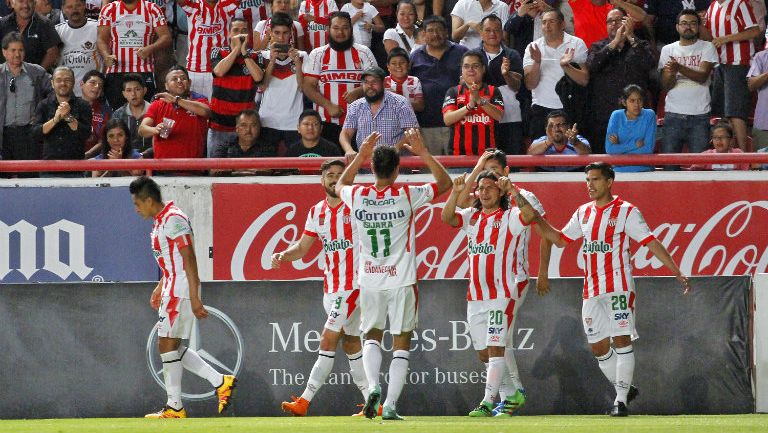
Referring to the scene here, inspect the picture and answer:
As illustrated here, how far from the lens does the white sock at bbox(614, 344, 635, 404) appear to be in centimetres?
1112

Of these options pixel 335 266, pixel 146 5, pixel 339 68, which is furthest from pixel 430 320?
pixel 146 5

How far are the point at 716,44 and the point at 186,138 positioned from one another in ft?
20.0

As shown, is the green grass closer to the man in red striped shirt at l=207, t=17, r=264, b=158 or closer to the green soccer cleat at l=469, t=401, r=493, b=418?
the green soccer cleat at l=469, t=401, r=493, b=418

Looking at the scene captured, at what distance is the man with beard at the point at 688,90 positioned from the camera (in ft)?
48.2

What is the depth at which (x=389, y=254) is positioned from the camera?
34.4ft

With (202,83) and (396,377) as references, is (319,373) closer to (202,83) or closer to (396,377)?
(396,377)

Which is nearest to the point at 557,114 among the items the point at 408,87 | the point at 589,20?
the point at 408,87

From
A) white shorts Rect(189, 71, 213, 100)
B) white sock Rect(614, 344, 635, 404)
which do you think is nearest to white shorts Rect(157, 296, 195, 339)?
white sock Rect(614, 344, 635, 404)

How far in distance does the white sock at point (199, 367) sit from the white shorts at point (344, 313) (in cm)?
102

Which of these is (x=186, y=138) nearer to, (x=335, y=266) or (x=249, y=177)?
(x=249, y=177)

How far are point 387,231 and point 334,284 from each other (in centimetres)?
109

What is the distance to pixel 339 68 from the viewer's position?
49.9ft

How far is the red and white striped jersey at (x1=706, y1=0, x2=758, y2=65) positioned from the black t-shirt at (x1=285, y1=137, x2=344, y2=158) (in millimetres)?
4587

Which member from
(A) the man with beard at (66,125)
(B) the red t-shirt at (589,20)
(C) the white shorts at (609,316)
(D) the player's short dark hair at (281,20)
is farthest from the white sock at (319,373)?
(B) the red t-shirt at (589,20)
